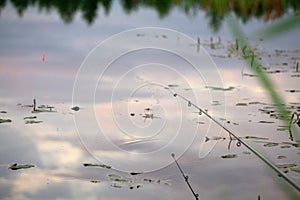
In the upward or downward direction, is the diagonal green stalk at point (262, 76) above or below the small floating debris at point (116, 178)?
above

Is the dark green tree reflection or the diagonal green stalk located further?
the dark green tree reflection

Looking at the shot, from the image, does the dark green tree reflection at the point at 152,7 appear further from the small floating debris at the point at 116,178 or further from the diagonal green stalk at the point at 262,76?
the diagonal green stalk at the point at 262,76

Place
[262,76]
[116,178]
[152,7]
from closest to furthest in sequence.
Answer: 1. [262,76]
2. [116,178]
3. [152,7]

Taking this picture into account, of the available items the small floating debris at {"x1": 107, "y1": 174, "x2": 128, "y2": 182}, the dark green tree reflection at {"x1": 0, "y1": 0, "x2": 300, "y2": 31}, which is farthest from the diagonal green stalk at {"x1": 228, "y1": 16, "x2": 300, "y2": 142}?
the dark green tree reflection at {"x1": 0, "y1": 0, "x2": 300, "y2": 31}

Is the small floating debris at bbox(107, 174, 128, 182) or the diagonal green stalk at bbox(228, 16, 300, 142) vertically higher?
the diagonal green stalk at bbox(228, 16, 300, 142)

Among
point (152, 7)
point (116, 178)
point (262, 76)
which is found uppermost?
point (152, 7)

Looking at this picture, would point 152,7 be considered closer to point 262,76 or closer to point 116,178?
point 116,178

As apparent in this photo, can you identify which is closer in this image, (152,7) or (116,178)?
(116,178)

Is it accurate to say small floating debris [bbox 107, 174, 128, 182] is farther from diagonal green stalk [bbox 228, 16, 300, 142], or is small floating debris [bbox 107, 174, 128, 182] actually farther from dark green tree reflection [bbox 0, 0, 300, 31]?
dark green tree reflection [bbox 0, 0, 300, 31]

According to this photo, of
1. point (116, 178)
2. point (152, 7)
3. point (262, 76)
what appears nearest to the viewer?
point (262, 76)

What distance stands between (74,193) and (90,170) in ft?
1.00

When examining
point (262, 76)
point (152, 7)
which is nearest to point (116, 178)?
point (262, 76)

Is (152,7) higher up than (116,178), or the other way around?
(152,7)

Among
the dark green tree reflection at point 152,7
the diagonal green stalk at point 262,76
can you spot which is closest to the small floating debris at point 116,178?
the diagonal green stalk at point 262,76
